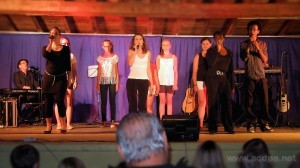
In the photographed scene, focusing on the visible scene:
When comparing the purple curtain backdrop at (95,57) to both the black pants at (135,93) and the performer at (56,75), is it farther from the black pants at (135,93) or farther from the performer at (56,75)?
the performer at (56,75)

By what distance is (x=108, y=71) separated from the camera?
9531 mm

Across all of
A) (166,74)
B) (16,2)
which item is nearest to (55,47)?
(166,74)

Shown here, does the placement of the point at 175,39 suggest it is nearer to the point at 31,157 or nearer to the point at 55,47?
the point at 55,47

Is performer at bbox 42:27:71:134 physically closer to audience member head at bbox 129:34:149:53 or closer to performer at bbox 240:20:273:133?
audience member head at bbox 129:34:149:53

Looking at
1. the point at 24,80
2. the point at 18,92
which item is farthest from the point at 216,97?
the point at 24,80

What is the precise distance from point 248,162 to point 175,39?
366 inches

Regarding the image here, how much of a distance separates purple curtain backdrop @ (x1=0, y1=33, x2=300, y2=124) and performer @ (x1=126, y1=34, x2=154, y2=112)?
3940mm

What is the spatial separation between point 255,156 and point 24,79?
911cm

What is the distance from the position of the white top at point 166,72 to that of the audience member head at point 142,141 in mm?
7003

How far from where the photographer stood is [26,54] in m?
12.2

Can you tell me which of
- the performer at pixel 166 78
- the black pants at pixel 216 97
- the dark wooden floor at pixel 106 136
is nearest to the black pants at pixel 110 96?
the performer at pixel 166 78

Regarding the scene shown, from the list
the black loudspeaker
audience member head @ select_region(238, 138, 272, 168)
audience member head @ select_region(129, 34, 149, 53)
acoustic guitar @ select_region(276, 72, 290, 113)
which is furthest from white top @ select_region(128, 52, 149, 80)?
audience member head @ select_region(238, 138, 272, 168)

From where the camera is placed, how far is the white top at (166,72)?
940 centimetres

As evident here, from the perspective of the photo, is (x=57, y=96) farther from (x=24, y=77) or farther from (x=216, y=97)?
(x=24, y=77)
